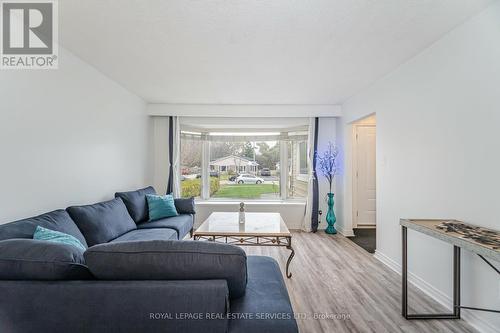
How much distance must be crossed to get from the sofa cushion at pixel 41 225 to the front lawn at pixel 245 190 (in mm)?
3326

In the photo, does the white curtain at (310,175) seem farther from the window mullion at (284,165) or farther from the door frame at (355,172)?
the door frame at (355,172)

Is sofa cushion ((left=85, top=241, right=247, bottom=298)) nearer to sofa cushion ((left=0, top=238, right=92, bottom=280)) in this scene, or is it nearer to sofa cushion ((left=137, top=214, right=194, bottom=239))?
sofa cushion ((left=0, top=238, right=92, bottom=280))

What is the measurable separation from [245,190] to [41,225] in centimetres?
384

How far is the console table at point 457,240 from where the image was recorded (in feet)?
4.94

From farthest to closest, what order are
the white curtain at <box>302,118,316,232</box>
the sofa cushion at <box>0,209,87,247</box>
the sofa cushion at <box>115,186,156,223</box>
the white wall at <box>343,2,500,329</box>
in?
the white curtain at <box>302,118,316,232</box>, the sofa cushion at <box>115,186,156,223</box>, the white wall at <box>343,2,500,329</box>, the sofa cushion at <box>0,209,87,247</box>

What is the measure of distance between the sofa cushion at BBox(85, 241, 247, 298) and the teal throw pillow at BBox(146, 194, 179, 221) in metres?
2.48

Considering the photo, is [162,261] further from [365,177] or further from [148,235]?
[365,177]

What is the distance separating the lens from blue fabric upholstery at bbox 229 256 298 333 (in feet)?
3.71

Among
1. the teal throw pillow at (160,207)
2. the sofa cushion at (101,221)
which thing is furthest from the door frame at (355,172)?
the sofa cushion at (101,221)

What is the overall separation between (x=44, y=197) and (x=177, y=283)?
2.03m

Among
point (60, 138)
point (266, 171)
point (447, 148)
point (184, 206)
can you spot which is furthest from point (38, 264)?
point (266, 171)

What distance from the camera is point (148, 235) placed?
2.77 meters

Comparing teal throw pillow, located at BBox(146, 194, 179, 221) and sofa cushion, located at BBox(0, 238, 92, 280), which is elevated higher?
sofa cushion, located at BBox(0, 238, 92, 280)

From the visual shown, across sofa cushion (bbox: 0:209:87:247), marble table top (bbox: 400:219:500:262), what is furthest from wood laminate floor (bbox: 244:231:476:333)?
sofa cushion (bbox: 0:209:87:247)
